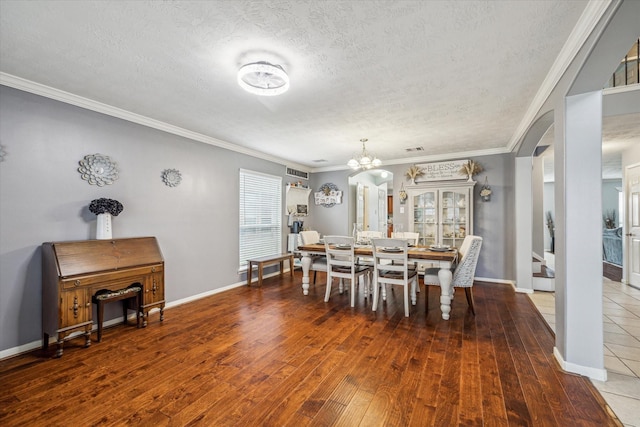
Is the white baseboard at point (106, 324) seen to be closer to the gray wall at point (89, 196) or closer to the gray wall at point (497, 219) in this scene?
the gray wall at point (89, 196)

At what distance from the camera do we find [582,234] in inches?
81.8

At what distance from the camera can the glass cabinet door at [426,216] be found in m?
5.40

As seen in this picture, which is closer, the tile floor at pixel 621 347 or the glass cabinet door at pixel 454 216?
the tile floor at pixel 621 347

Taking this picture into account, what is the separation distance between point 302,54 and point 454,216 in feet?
14.2

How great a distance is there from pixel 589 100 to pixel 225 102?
318cm

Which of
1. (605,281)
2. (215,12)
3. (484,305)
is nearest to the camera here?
(215,12)

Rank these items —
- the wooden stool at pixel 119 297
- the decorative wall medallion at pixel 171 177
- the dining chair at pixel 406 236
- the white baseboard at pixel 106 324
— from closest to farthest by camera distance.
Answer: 1. the white baseboard at pixel 106 324
2. the wooden stool at pixel 119 297
3. the decorative wall medallion at pixel 171 177
4. the dining chair at pixel 406 236

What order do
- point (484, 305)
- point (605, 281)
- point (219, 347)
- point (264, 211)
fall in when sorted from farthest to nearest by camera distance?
point (264, 211)
point (605, 281)
point (484, 305)
point (219, 347)

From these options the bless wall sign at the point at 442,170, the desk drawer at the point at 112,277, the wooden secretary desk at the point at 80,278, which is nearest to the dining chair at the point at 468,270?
the bless wall sign at the point at 442,170

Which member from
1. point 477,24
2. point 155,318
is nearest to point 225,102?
point 477,24

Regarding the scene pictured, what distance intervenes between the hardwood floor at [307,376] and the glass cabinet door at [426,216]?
7.24 ft

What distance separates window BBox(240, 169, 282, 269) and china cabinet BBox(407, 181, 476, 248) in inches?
108

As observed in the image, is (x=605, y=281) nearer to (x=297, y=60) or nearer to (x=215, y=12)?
(x=297, y=60)

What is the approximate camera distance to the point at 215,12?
1665mm
